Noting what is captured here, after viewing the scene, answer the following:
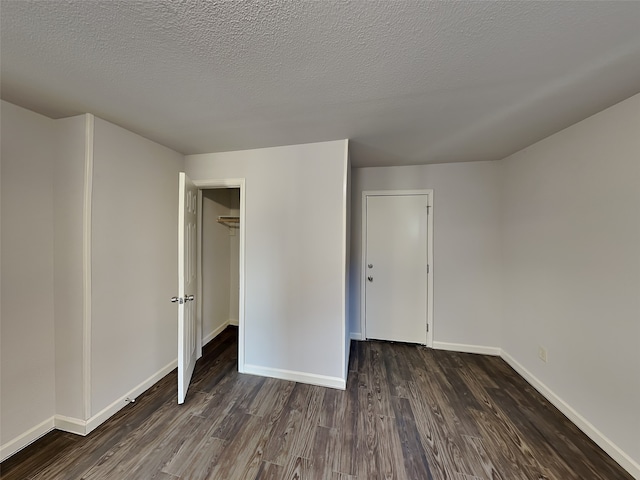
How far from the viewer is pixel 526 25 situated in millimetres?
935

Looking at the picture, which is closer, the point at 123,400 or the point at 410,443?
the point at 410,443

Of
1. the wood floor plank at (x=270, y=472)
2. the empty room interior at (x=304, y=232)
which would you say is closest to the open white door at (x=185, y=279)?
the empty room interior at (x=304, y=232)

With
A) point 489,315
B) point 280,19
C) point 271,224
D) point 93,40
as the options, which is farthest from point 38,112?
point 489,315

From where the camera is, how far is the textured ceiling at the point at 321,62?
89cm

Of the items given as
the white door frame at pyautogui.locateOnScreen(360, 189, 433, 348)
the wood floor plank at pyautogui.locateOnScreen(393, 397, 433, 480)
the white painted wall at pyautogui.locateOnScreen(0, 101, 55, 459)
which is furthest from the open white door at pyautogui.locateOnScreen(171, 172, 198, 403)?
the white door frame at pyautogui.locateOnScreen(360, 189, 433, 348)

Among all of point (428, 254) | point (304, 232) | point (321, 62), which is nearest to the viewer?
point (321, 62)

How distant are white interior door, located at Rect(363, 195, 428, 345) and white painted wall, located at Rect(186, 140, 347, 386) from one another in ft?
3.63

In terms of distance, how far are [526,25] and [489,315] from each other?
2.90m

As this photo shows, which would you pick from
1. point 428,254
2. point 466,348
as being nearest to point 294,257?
point 428,254

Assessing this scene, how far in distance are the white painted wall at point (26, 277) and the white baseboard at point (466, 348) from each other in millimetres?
3738

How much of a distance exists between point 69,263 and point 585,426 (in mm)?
3979

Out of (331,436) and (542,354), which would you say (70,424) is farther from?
(542,354)

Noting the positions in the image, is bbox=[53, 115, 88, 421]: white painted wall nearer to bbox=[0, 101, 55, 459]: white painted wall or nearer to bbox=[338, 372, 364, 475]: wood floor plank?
bbox=[0, 101, 55, 459]: white painted wall

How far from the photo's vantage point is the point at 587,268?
1729 mm
